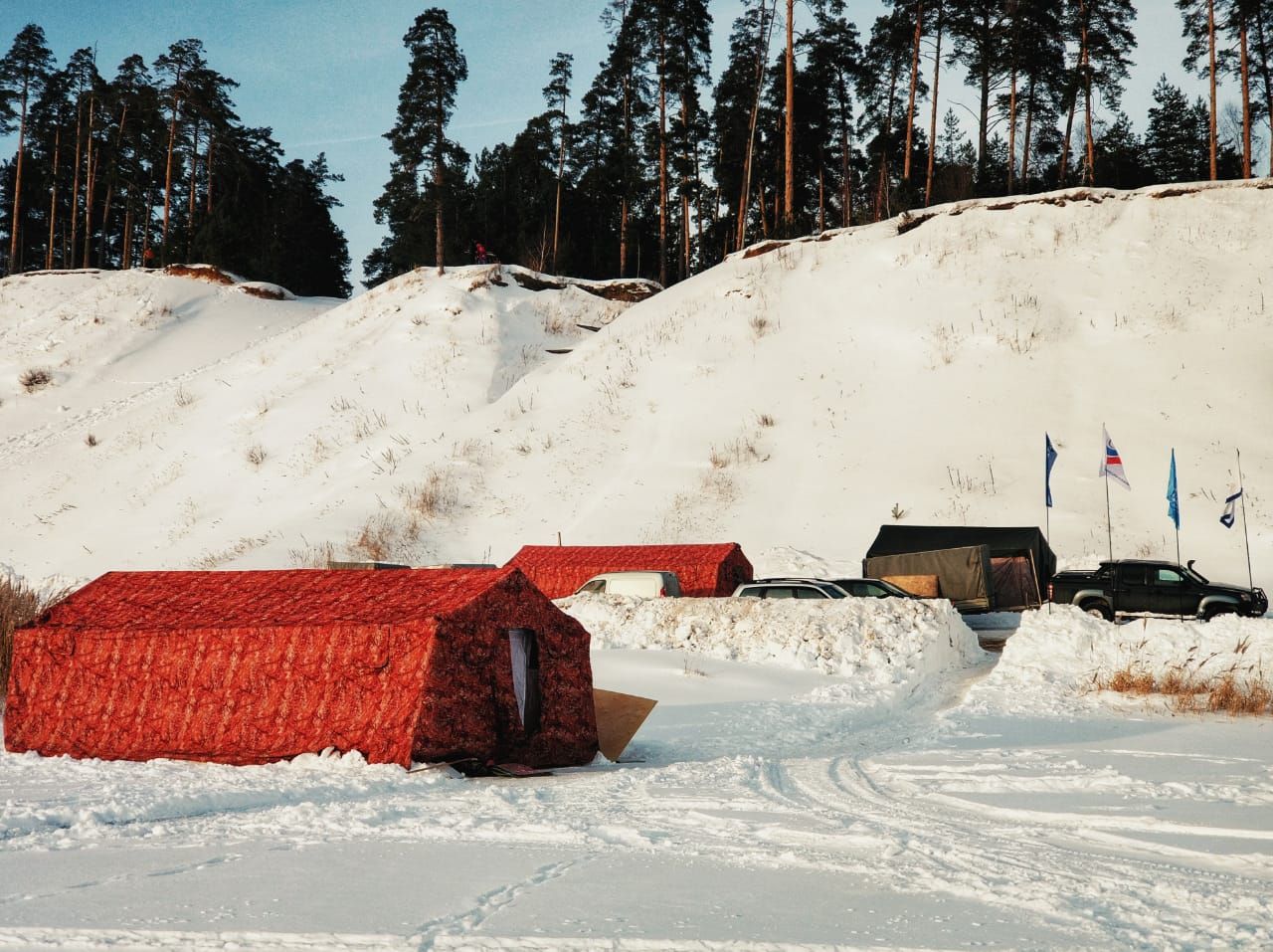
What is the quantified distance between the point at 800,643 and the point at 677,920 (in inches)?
487

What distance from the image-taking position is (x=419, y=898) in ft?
17.0

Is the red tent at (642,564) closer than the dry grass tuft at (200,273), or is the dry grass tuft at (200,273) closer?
the red tent at (642,564)

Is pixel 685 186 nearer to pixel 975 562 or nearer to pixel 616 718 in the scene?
pixel 975 562

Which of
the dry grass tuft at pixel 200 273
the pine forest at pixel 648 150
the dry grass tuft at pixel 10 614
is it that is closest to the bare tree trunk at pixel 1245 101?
the pine forest at pixel 648 150

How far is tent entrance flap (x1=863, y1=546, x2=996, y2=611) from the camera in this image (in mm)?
25859

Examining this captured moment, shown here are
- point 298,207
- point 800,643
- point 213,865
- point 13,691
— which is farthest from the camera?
point 298,207

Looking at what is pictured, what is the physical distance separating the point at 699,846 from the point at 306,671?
15.6 ft

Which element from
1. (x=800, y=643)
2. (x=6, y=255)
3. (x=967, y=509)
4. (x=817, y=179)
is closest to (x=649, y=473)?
(x=967, y=509)

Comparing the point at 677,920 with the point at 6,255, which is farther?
the point at 6,255

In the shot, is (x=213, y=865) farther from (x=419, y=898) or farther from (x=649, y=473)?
(x=649, y=473)

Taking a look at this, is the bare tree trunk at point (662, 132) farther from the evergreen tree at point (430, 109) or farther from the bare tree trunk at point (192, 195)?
the bare tree trunk at point (192, 195)

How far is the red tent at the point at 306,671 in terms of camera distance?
9.49 metres

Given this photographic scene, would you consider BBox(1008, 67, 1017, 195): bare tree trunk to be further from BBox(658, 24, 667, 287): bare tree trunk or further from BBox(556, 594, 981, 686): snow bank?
BBox(556, 594, 981, 686): snow bank

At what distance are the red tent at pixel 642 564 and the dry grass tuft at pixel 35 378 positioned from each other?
128 feet
